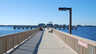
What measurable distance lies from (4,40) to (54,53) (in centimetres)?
310

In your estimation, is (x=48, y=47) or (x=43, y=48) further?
(x=48, y=47)

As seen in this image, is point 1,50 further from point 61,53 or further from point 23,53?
point 61,53

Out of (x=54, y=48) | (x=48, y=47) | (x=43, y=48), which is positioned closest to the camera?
(x=43, y=48)

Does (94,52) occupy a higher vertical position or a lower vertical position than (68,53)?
higher

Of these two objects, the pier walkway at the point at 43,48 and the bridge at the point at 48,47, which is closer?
the bridge at the point at 48,47

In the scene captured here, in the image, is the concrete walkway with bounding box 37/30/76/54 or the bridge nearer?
the bridge

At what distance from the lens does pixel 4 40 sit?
860cm

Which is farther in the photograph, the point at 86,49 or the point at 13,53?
the point at 13,53

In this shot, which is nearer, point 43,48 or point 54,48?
point 43,48

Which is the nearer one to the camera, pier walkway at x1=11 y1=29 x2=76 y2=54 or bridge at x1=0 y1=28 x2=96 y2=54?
bridge at x1=0 y1=28 x2=96 y2=54

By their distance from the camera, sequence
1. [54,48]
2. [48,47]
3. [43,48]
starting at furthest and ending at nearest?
[48,47], [54,48], [43,48]

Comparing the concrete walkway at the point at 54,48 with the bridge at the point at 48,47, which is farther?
the concrete walkway at the point at 54,48

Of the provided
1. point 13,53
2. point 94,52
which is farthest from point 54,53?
point 94,52

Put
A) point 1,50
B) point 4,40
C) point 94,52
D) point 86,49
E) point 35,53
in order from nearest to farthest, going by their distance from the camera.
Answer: point 94,52 → point 86,49 → point 1,50 → point 4,40 → point 35,53
